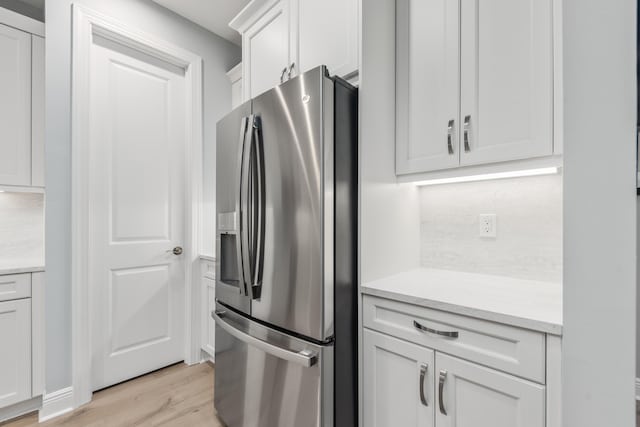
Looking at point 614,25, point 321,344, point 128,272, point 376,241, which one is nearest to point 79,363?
point 128,272

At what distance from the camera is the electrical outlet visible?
1.48m

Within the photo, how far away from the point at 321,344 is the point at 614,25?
3.92 feet

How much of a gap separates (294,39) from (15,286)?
2112mm

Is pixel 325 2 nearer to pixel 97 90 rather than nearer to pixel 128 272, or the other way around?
pixel 97 90

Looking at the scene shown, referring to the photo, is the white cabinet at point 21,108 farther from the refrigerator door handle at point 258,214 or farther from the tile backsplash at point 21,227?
the refrigerator door handle at point 258,214

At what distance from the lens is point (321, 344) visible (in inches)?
47.7

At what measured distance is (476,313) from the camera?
98cm

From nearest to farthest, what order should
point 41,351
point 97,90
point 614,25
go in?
point 614,25 → point 41,351 → point 97,90

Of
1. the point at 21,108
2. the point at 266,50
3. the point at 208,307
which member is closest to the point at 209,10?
the point at 266,50

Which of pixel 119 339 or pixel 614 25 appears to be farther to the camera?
pixel 119 339

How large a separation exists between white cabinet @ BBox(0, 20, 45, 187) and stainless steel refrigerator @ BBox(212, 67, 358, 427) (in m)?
1.45

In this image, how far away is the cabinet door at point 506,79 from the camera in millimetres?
1076

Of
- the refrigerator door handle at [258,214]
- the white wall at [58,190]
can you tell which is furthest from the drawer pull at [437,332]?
the white wall at [58,190]

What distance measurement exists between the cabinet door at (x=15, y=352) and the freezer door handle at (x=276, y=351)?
1.20 m
